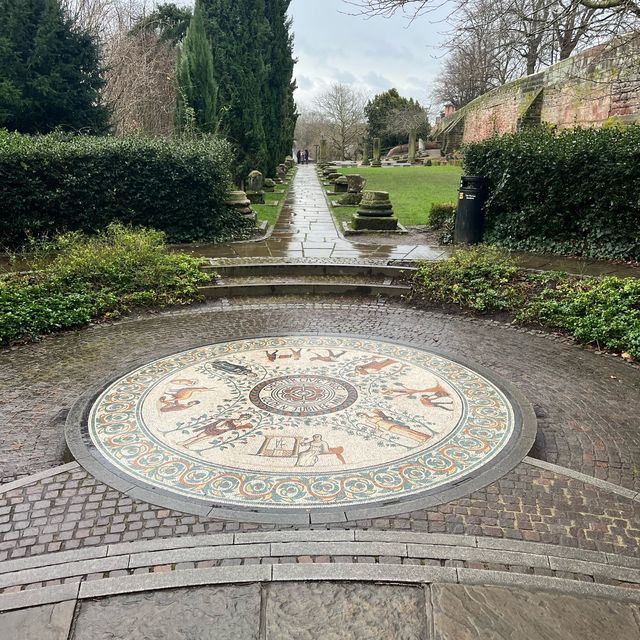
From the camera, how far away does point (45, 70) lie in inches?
563

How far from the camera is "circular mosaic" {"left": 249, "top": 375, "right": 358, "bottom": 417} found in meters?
4.15

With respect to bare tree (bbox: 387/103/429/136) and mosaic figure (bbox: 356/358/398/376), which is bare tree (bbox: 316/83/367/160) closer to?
bare tree (bbox: 387/103/429/136)

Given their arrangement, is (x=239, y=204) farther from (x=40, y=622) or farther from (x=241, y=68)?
(x=40, y=622)

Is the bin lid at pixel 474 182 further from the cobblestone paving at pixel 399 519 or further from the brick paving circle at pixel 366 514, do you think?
the cobblestone paving at pixel 399 519

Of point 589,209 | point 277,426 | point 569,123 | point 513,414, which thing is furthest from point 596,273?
point 569,123

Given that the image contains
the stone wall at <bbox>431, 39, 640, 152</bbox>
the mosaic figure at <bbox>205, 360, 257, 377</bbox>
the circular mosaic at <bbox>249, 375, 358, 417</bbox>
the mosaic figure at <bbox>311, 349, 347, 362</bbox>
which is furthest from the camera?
the stone wall at <bbox>431, 39, 640, 152</bbox>

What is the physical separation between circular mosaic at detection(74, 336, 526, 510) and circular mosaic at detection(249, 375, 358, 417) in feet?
0.05

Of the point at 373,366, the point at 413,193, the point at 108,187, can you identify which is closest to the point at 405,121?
the point at 413,193

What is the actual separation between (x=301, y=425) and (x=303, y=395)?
1.78 ft

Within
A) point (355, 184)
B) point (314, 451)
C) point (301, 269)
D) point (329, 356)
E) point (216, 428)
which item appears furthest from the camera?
point (355, 184)

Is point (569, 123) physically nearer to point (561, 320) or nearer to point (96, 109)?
point (561, 320)

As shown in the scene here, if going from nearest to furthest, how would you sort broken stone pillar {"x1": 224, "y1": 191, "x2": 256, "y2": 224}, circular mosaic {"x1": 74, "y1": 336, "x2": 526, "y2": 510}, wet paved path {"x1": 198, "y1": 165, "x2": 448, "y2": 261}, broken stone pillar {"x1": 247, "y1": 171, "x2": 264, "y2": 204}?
circular mosaic {"x1": 74, "y1": 336, "x2": 526, "y2": 510}
wet paved path {"x1": 198, "y1": 165, "x2": 448, "y2": 261}
broken stone pillar {"x1": 224, "y1": 191, "x2": 256, "y2": 224}
broken stone pillar {"x1": 247, "y1": 171, "x2": 264, "y2": 204}

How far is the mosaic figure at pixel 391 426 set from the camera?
3.75 meters

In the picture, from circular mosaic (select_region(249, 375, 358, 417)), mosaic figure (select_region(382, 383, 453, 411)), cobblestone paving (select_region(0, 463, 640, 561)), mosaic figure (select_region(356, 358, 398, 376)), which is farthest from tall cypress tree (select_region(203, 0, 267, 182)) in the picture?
cobblestone paving (select_region(0, 463, 640, 561))
